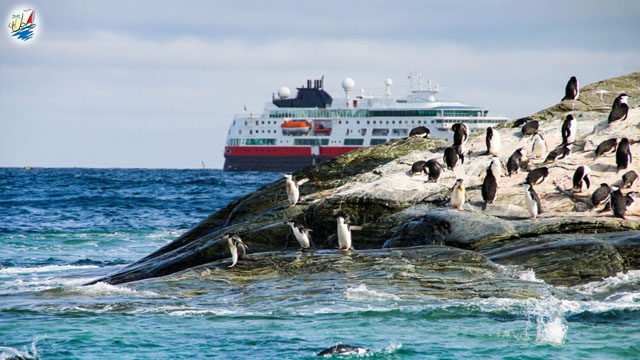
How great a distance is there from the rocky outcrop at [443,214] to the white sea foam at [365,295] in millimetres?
1422

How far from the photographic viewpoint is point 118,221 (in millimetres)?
34656

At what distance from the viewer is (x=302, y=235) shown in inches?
555

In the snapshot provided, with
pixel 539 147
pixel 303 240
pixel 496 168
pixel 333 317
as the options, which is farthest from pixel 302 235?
pixel 539 147

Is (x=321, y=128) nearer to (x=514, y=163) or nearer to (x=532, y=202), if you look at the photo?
(x=514, y=163)

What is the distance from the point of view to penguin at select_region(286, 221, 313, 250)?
46.3ft

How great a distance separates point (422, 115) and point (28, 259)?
9308 centimetres

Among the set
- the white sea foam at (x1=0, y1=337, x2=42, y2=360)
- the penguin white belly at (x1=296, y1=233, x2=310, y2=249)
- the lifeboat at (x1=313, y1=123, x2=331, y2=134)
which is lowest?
the white sea foam at (x1=0, y1=337, x2=42, y2=360)

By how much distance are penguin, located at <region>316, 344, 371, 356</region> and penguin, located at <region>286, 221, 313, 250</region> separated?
513 cm

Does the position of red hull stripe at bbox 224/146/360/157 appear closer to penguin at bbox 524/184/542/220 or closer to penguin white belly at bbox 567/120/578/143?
penguin white belly at bbox 567/120/578/143

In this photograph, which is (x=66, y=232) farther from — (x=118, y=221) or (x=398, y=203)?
(x=398, y=203)

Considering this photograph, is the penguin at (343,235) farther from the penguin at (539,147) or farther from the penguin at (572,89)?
the penguin at (572,89)

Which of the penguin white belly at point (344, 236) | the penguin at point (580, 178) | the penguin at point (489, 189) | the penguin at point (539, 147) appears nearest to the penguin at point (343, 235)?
the penguin white belly at point (344, 236)

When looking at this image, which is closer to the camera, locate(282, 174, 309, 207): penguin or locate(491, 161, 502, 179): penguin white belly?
locate(491, 161, 502, 179): penguin white belly

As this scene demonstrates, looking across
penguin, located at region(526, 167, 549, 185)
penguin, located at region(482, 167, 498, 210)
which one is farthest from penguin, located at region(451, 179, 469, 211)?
penguin, located at region(526, 167, 549, 185)
